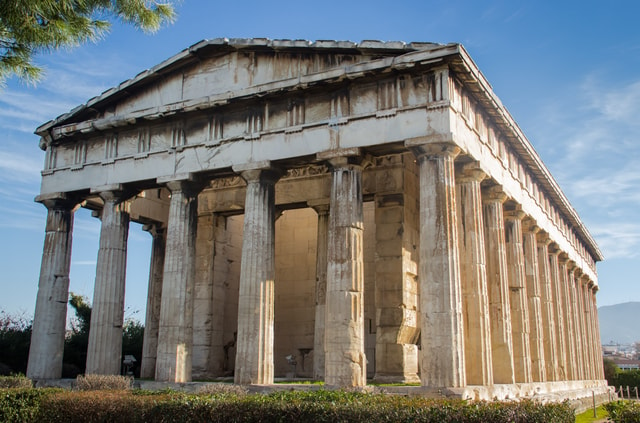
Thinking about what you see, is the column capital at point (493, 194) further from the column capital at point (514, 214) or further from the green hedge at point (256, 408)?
the green hedge at point (256, 408)

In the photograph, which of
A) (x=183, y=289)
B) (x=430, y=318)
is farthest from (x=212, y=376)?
(x=430, y=318)

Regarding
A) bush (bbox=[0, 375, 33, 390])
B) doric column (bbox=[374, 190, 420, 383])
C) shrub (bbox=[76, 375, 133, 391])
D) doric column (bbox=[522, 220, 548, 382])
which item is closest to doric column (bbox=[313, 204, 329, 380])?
doric column (bbox=[374, 190, 420, 383])

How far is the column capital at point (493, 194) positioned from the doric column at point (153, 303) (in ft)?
45.1

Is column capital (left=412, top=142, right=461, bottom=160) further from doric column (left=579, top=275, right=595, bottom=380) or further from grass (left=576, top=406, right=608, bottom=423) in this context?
doric column (left=579, top=275, right=595, bottom=380)

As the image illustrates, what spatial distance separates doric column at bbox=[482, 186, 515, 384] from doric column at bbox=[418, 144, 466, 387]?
4.88 m

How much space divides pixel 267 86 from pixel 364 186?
5131 mm

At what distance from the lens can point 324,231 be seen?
2355 cm

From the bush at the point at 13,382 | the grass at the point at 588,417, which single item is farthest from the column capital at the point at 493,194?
the bush at the point at 13,382

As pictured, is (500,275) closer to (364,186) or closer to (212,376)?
(364,186)

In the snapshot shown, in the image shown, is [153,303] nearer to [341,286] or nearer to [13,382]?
[13,382]

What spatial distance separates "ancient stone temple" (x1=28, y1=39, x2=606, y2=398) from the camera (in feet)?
60.1

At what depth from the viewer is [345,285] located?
18438mm

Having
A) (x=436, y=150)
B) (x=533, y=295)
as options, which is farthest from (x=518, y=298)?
(x=436, y=150)

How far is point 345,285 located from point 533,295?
12.4m
